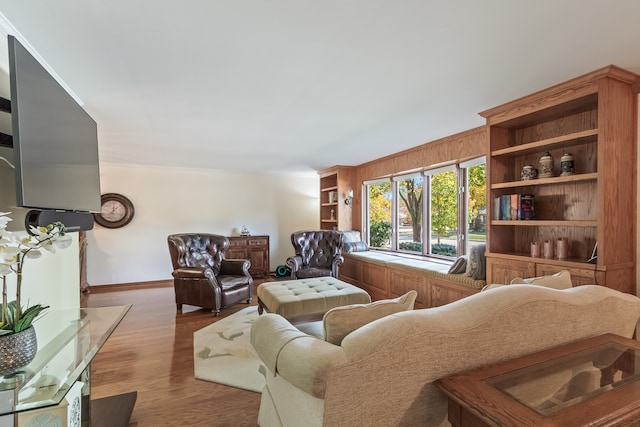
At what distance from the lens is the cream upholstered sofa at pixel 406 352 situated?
39.0 inches

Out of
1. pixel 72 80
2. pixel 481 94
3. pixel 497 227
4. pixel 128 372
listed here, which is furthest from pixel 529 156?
pixel 128 372

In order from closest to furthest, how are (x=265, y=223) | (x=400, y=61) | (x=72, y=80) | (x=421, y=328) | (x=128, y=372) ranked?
(x=421, y=328)
(x=400, y=61)
(x=72, y=80)
(x=128, y=372)
(x=265, y=223)

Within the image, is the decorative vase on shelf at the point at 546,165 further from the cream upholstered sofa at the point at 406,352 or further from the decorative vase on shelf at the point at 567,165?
the cream upholstered sofa at the point at 406,352

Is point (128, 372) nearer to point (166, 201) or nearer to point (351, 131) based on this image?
point (351, 131)

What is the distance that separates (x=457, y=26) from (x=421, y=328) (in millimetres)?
1446

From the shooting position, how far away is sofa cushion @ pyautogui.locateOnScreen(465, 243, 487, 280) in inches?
115

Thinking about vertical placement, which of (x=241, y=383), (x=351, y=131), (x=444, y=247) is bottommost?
(x=241, y=383)

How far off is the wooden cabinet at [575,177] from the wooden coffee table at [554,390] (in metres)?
1.10

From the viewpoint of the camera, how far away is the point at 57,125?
1452mm

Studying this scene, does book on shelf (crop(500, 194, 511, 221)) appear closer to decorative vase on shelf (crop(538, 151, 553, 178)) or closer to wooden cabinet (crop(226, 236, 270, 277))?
decorative vase on shelf (crop(538, 151, 553, 178))

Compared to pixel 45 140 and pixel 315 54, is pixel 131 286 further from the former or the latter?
pixel 315 54

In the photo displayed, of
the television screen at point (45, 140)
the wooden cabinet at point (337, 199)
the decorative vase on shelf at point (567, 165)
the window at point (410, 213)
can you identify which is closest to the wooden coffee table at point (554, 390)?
the decorative vase on shelf at point (567, 165)

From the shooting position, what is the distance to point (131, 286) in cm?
536

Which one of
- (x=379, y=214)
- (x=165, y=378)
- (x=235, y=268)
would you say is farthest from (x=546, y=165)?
(x=235, y=268)
